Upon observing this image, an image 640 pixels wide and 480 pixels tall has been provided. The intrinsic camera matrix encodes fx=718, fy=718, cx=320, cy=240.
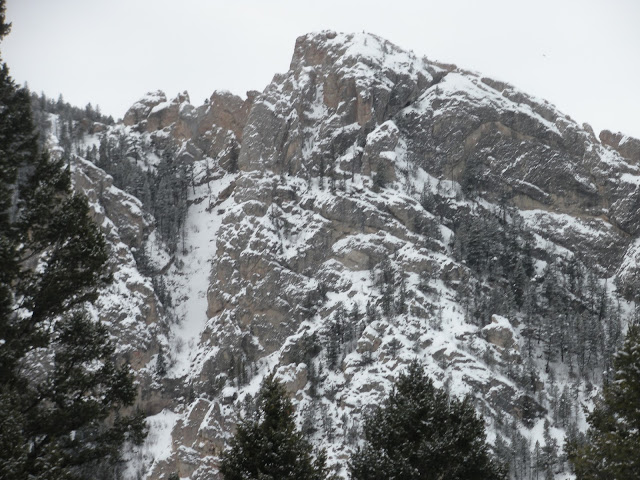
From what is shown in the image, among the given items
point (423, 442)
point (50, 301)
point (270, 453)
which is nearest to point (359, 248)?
point (423, 442)

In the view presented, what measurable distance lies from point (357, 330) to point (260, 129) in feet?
190

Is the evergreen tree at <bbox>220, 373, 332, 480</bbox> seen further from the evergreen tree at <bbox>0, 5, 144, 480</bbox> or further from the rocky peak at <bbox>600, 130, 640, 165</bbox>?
the rocky peak at <bbox>600, 130, 640, 165</bbox>

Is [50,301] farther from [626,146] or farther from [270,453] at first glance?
[626,146]

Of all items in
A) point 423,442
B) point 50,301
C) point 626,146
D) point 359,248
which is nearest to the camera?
point 50,301

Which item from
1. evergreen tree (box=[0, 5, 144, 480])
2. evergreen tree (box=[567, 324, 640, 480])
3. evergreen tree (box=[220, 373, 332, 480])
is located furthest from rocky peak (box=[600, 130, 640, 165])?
evergreen tree (box=[0, 5, 144, 480])

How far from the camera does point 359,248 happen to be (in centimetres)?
12625

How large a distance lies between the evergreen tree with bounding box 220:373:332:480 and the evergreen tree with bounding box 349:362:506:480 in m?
2.90

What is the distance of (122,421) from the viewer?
20.4 metres

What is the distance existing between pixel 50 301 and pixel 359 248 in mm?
108392

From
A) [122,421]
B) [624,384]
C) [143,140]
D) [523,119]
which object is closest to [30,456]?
[122,421]

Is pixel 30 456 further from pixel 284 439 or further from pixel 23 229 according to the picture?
pixel 284 439

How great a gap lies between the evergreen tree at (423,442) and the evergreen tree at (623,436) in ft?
14.5

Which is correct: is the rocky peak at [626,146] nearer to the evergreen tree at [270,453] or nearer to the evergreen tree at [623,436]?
the evergreen tree at [623,436]

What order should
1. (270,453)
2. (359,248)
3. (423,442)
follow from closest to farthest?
(270,453) → (423,442) → (359,248)
